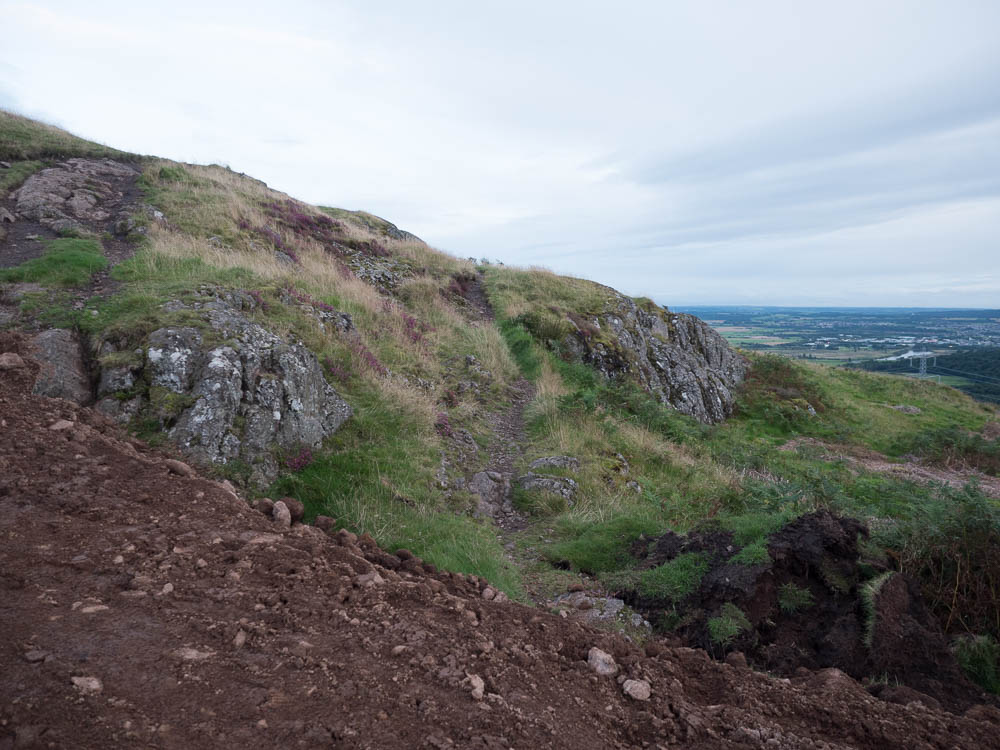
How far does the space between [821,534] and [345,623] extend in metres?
4.55

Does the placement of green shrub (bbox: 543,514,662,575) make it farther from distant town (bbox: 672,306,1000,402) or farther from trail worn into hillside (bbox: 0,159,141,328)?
distant town (bbox: 672,306,1000,402)

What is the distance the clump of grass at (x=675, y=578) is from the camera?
481 cm

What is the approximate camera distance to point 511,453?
9.12 m

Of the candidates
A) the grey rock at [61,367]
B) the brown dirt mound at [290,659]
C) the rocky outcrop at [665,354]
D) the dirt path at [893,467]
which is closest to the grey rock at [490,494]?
the brown dirt mound at [290,659]

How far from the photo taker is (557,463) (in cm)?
825

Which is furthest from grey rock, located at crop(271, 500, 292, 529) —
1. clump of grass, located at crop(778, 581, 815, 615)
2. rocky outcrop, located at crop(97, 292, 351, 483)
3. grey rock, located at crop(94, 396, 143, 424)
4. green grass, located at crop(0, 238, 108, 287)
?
green grass, located at crop(0, 238, 108, 287)

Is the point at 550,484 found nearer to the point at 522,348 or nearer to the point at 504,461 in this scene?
the point at 504,461

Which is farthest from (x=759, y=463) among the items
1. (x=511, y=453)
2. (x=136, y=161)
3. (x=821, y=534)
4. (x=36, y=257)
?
(x=136, y=161)

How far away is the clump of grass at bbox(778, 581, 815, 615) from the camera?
173 inches

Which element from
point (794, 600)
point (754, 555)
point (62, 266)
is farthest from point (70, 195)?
point (794, 600)

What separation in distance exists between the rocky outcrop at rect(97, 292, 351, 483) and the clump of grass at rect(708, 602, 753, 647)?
509cm

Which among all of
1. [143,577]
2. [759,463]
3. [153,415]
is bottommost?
[759,463]

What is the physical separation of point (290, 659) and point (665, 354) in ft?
63.6

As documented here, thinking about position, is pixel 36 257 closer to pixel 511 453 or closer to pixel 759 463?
pixel 511 453
